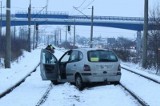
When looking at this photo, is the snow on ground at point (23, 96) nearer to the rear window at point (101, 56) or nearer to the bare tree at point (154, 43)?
the rear window at point (101, 56)

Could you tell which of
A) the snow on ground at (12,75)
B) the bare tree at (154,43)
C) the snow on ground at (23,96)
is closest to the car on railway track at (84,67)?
the snow on ground at (23,96)

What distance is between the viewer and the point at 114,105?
527 inches

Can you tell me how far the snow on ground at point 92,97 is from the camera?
13922 mm

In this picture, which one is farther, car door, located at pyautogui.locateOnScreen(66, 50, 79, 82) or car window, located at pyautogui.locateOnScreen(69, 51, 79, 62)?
car window, located at pyautogui.locateOnScreen(69, 51, 79, 62)

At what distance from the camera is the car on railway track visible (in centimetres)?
1869

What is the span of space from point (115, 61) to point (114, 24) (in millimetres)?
85953

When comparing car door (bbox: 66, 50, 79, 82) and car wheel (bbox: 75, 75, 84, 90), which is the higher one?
car door (bbox: 66, 50, 79, 82)

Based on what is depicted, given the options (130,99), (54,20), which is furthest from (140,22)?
(130,99)

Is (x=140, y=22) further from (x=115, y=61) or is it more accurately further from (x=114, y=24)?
(x=115, y=61)

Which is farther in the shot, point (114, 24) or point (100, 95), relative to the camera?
point (114, 24)

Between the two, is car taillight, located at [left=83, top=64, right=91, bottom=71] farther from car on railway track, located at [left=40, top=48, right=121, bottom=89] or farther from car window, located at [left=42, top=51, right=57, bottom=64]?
car window, located at [left=42, top=51, right=57, bottom=64]

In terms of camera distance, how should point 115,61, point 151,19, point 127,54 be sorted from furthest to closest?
point 127,54, point 151,19, point 115,61

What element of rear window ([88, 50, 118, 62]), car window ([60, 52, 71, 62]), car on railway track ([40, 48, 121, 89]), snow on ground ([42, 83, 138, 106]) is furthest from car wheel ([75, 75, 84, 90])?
car window ([60, 52, 71, 62])

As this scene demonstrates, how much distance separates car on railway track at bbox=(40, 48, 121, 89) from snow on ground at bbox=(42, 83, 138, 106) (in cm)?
49
